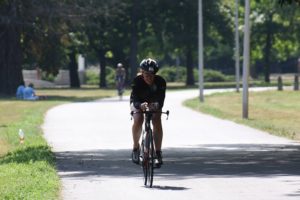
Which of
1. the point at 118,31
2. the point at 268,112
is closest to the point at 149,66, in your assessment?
the point at 268,112

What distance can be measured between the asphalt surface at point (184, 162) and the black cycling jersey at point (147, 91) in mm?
1268

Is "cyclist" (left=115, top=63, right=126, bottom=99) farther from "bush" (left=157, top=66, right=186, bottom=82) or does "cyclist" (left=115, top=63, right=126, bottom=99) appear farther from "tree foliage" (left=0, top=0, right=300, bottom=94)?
"bush" (left=157, top=66, right=186, bottom=82)

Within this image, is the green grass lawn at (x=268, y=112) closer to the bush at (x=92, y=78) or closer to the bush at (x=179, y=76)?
the bush at (x=92, y=78)

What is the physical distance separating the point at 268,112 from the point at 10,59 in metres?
24.9

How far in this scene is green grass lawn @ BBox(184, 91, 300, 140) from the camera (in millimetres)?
33062

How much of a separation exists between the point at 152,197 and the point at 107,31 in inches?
2982

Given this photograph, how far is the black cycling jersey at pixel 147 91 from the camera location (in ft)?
55.3

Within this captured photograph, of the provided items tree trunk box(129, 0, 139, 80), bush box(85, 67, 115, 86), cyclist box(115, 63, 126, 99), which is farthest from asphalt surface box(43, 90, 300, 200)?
bush box(85, 67, 115, 86)

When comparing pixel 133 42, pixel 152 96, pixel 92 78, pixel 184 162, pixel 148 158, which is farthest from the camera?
pixel 92 78

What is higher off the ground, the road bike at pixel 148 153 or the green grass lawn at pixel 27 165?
the road bike at pixel 148 153

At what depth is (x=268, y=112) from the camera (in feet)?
146

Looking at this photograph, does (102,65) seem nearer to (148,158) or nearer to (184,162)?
(184,162)

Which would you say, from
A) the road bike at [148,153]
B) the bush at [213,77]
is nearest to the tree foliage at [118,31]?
the bush at [213,77]

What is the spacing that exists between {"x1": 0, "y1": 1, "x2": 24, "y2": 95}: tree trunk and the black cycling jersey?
4723 centimetres
